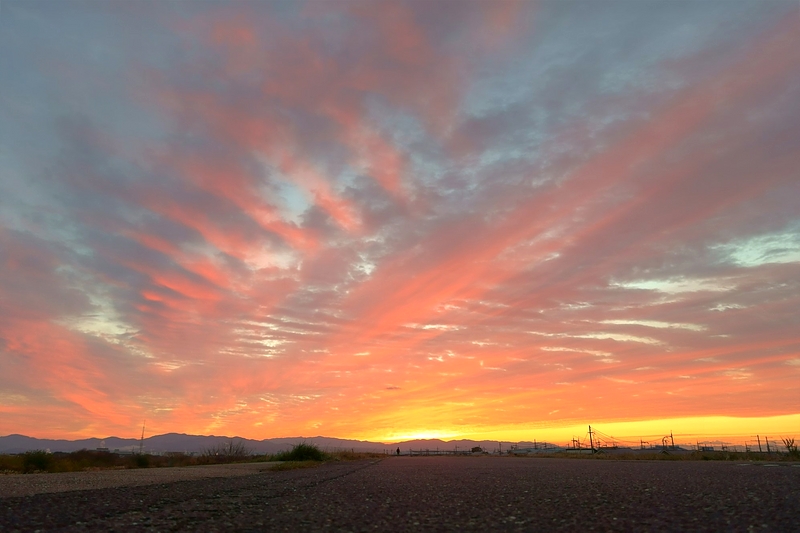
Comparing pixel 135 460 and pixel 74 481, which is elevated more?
pixel 74 481

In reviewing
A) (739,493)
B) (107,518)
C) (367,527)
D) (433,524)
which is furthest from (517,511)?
(107,518)

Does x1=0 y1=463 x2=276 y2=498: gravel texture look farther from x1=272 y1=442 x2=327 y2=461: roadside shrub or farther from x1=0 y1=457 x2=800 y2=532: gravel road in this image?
x1=272 y1=442 x2=327 y2=461: roadside shrub

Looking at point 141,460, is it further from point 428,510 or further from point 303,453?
point 428,510

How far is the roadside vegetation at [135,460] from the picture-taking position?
920 inches

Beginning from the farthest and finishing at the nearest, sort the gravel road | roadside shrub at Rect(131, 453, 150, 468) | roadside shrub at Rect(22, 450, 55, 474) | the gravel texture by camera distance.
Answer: roadside shrub at Rect(131, 453, 150, 468), roadside shrub at Rect(22, 450, 55, 474), the gravel texture, the gravel road

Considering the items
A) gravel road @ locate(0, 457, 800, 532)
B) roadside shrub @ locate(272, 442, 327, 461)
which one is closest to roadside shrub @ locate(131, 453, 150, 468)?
roadside shrub @ locate(272, 442, 327, 461)

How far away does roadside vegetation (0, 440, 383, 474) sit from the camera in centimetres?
2338

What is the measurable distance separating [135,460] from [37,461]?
518 inches

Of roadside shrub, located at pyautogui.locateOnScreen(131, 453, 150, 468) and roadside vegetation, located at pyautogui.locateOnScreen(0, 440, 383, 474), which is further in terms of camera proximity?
roadside shrub, located at pyautogui.locateOnScreen(131, 453, 150, 468)

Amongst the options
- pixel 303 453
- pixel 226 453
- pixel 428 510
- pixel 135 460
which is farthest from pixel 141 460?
pixel 428 510

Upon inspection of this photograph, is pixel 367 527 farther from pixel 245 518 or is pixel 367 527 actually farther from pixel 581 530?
pixel 581 530

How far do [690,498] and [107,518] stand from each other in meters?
7.54

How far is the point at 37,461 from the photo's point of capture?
2367 cm

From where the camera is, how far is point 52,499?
7.58 metres
